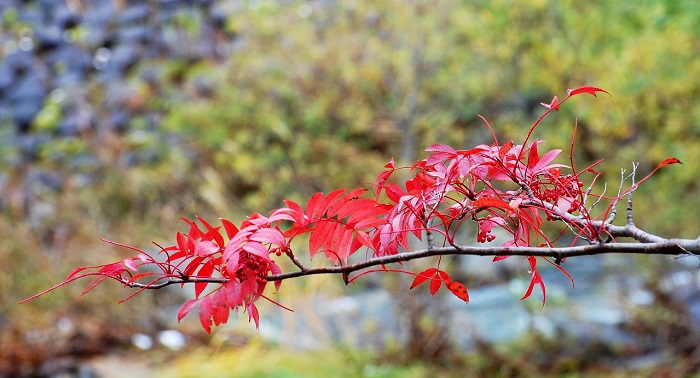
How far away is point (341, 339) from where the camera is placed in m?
4.68

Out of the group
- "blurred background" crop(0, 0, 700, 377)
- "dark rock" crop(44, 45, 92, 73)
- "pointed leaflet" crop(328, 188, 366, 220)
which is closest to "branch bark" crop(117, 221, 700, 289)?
"pointed leaflet" crop(328, 188, 366, 220)

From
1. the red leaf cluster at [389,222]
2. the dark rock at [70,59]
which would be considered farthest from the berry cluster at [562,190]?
the dark rock at [70,59]

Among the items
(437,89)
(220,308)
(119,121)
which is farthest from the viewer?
(119,121)

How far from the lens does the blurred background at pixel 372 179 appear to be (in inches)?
180

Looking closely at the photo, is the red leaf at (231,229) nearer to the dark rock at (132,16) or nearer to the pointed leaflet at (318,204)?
the pointed leaflet at (318,204)

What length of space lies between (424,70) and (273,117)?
1.42 metres

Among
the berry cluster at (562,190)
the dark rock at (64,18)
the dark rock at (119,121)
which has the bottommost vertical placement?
the berry cluster at (562,190)

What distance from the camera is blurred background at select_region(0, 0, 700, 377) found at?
180 inches

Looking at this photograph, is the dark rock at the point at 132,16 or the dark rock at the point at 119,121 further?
the dark rock at the point at 132,16

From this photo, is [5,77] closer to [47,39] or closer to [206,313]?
[47,39]

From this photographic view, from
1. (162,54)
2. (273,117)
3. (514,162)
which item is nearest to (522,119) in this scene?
(273,117)

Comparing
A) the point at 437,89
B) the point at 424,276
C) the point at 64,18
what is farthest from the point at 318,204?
the point at 64,18

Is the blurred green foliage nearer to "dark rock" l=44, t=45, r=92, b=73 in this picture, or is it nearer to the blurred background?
the blurred background

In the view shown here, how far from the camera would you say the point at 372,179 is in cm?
574
